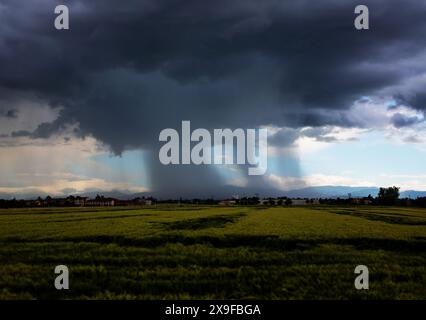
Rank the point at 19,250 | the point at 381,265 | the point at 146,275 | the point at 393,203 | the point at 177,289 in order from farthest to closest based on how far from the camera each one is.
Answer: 1. the point at 393,203
2. the point at 19,250
3. the point at 381,265
4. the point at 146,275
5. the point at 177,289

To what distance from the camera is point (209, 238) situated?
96.5ft

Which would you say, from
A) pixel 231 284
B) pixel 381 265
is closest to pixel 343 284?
pixel 231 284

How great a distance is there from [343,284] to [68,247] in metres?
16.8

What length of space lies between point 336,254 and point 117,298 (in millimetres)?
13418

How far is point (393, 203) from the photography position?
184125 mm
